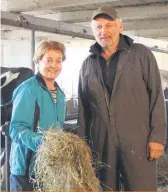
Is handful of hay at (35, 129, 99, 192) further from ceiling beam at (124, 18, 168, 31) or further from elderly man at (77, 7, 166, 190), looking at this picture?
ceiling beam at (124, 18, 168, 31)

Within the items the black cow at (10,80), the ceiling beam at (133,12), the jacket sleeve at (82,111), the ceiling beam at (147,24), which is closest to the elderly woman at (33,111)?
the jacket sleeve at (82,111)

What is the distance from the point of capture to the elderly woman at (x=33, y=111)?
6.21ft

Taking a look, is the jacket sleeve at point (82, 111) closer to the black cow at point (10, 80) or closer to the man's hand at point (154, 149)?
the man's hand at point (154, 149)

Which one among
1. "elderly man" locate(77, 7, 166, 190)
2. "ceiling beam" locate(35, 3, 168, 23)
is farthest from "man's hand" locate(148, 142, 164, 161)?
"ceiling beam" locate(35, 3, 168, 23)

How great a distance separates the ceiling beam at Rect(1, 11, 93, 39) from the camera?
3188 millimetres

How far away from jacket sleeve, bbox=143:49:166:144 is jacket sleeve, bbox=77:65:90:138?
380 millimetres

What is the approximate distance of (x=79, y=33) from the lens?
412 cm

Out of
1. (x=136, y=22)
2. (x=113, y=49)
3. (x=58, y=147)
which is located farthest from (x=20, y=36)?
(x=58, y=147)

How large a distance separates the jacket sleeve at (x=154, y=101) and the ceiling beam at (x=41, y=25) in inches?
55.9

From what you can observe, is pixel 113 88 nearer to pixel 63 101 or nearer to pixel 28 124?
pixel 63 101

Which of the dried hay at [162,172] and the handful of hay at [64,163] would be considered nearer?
the handful of hay at [64,163]

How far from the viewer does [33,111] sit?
1917 millimetres

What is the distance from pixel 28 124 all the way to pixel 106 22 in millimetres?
745

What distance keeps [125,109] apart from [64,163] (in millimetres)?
564
